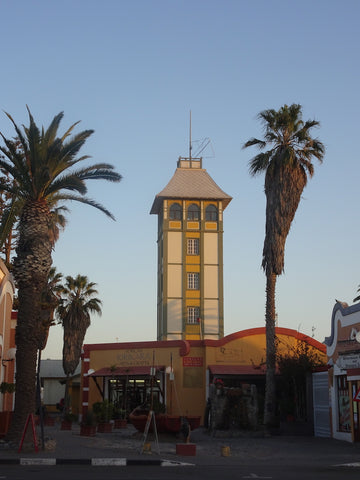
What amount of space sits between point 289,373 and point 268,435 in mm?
4532

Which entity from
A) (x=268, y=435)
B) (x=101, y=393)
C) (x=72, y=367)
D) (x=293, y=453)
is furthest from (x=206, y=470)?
(x=72, y=367)

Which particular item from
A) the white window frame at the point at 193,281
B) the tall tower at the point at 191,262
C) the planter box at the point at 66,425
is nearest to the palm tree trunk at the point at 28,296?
the planter box at the point at 66,425

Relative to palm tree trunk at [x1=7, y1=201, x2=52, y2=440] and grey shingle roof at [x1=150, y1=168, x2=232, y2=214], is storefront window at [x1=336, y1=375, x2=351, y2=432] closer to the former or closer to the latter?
palm tree trunk at [x1=7, y1=201, x2=52, y2=440]

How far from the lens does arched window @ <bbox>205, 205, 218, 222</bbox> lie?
6259 cm

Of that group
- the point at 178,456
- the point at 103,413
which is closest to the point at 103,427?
the point at 103,413

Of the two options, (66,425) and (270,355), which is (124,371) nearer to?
(66,425)

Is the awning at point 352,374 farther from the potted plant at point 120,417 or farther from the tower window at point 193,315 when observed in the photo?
the tower window at point 193,315

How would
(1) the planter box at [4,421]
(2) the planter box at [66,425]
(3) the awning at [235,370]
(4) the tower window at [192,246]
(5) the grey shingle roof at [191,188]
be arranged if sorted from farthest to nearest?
(5) the grey shingle roof at [191,188] → (4) the tower window at [192,246] → (3) the awning at [235,370] → (2) the planter box at [66,425] → (1) the planter box at [4,421]

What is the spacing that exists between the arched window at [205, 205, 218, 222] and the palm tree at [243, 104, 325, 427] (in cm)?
2937

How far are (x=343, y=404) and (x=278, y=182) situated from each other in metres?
10.9

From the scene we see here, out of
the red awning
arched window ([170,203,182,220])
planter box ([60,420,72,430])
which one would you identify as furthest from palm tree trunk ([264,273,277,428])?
arched window ([170,203,182,220])

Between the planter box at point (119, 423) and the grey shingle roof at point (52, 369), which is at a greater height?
the grey shingle roof at point (52, 369)

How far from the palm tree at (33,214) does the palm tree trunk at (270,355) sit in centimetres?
1162

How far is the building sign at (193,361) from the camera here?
37.9 meters
